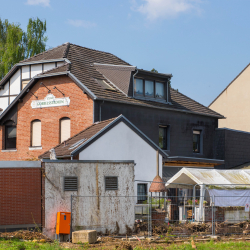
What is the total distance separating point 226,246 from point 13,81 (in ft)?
81.0

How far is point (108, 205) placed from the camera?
1686cm

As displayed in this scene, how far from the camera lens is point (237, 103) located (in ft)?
137

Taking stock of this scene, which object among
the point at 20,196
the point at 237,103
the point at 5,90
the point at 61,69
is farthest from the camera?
the point at 237,103

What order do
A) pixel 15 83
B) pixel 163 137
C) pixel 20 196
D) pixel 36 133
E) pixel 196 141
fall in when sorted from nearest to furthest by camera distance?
1. pixel 20 196
2. pixel 36 133
3. pixel 163 137
4. pixel 196 141
5. pixel 15 83

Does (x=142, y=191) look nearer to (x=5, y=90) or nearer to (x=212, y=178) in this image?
(x=212, y=178)

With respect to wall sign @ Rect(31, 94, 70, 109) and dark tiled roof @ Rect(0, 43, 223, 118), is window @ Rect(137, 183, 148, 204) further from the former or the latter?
wall sign @ Rect(31, 94, 70, 109)

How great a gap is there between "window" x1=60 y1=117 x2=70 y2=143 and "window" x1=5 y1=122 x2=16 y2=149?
460 cm

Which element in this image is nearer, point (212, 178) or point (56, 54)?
point (212, 178)

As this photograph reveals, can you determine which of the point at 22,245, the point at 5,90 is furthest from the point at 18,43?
the point at 22,245

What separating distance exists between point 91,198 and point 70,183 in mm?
980

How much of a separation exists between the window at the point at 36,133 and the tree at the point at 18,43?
17.5 meters

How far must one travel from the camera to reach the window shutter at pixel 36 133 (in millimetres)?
29562

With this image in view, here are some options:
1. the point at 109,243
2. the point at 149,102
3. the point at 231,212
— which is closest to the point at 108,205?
the point at 109,243

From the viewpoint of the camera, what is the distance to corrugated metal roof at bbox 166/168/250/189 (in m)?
21.2
